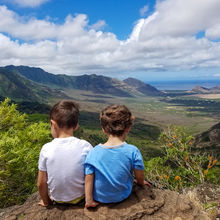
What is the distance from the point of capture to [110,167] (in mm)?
5879

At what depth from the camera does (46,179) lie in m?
6.34

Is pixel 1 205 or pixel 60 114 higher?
pixel 60 114

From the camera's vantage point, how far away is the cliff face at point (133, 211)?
5.93 metres

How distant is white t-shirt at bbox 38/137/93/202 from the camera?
6054 mm

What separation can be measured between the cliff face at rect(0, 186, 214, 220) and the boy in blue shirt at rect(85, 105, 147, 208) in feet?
1.04

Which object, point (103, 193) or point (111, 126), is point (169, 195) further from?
point (111, 126)

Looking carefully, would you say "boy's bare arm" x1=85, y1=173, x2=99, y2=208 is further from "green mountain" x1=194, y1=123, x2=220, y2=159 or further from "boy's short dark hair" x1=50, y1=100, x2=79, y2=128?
"green mountain" x1=194, y1=123, x2=220, y2=159

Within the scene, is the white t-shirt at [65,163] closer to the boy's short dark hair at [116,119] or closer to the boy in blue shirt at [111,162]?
the boy in blue shirt at [111,162]

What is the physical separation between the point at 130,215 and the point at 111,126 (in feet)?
8.64

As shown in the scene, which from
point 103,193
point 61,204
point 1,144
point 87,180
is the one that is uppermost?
point 87,180

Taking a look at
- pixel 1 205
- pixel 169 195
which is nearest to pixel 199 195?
pixel 169 195

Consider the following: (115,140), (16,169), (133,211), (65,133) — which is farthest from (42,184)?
(16,169)

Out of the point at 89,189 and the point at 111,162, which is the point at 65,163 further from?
the point at 111,162

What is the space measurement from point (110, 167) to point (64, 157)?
1.41 meters
